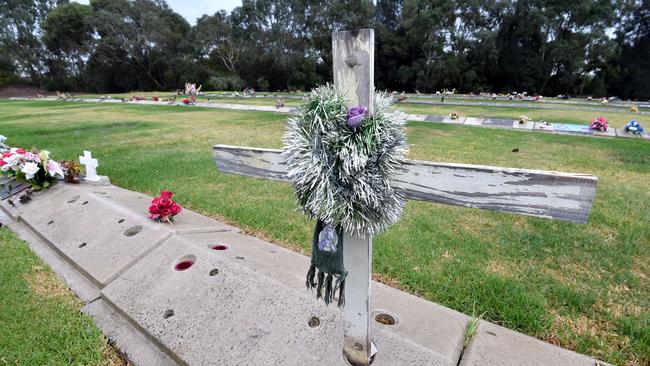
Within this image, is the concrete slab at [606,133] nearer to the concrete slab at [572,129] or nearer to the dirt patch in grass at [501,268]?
the concrete slab at [572,129]

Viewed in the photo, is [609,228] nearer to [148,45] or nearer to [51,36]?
[148,45]

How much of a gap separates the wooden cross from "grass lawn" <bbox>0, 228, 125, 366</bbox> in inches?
61.8

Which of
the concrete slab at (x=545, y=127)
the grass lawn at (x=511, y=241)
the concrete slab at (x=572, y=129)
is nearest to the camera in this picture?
the grass lawn at (x=511, y=241)

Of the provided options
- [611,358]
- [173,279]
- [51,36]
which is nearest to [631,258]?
[611,358]

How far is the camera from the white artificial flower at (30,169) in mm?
4051

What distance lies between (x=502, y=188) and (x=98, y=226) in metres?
3.40

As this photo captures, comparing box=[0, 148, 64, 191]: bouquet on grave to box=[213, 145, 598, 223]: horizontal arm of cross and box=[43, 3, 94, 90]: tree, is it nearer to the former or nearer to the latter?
box=[213, 145, 598, 223]: horizontal arm of cross

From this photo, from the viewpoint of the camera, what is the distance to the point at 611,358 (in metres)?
1.94

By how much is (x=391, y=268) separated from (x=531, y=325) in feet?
3.38

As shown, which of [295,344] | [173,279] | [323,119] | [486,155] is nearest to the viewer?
[323,119]

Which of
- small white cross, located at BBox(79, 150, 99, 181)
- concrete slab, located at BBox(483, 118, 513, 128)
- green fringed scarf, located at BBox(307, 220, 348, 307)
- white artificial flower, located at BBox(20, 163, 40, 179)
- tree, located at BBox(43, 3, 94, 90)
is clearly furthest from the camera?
tree, located at BBox(43, 3, 94, 90)

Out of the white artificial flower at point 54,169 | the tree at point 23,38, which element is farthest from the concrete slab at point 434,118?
the tree at point 23,38

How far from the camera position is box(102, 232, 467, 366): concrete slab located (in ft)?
5.90

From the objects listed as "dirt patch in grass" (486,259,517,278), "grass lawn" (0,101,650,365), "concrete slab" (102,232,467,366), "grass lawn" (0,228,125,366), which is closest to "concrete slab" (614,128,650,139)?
"grass lawn" (0,101,650,365)
